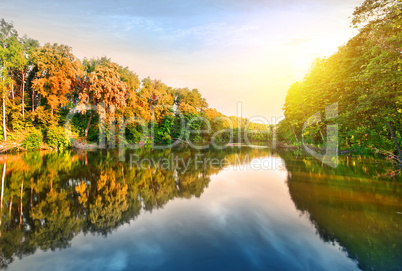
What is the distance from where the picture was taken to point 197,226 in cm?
580

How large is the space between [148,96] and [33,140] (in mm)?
22623

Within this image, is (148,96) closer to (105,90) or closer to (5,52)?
(105,90)

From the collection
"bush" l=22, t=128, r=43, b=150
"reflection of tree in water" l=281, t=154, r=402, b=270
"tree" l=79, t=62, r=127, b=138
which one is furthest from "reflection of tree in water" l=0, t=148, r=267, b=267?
"tree" l=79, t=62, r=127, b=138

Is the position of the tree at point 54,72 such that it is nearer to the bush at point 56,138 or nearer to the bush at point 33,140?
the bush at point 56,138

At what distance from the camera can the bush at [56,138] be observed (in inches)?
1103

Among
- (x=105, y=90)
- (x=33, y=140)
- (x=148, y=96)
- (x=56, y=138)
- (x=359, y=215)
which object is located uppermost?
(x=148, y=96)

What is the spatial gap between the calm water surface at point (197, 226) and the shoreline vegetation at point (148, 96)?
5.38 metres

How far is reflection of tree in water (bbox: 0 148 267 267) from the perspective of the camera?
498 cm

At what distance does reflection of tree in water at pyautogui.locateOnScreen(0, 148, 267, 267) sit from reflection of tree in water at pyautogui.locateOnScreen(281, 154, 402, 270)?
487cm

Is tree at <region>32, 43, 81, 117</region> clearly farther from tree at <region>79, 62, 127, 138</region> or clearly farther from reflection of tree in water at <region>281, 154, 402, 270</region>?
reflection of tree in water at <region>281, 154, 402, 270</region>

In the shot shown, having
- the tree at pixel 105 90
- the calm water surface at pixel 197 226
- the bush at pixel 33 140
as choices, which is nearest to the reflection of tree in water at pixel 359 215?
the calm water surface at pixel 197 226

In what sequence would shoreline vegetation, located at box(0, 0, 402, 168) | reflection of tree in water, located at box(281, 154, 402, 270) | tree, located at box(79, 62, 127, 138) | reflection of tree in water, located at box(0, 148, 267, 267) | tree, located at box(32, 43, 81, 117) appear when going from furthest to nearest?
tree, located at box(79, 62, 127, 138) < tree, located at box(32, 43, 81, 117) < shoreline vegetation, located at box(0, 0, 402, 168) < reflection of tree in water, located at box(0, 148, 267, 267) < reflection of tree in water, located at box(281, 154, 402, 270)

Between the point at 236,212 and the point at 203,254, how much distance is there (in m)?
2.90

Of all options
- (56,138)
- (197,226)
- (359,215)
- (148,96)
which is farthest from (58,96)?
(359,215)
